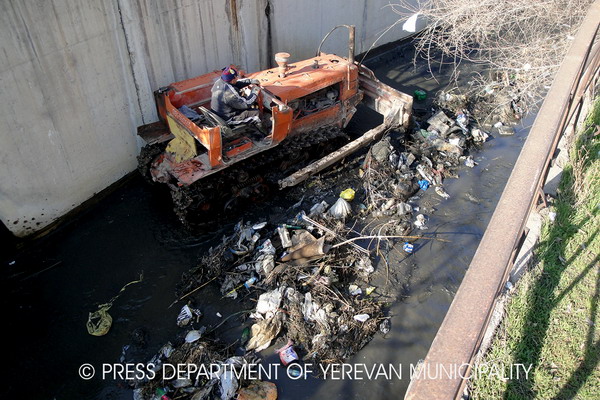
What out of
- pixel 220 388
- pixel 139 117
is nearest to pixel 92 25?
pixel 139 117

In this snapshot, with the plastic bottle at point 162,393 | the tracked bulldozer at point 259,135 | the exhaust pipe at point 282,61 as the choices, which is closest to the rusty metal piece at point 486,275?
the plastic bottle at point 162,393

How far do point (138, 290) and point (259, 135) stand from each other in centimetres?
291

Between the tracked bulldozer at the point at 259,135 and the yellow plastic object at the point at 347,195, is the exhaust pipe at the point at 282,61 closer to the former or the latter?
the tracked bulldozer at the point at 259,135

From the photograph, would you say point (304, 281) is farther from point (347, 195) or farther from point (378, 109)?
point (378, 109)

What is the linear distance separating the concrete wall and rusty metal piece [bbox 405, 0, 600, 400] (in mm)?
5802

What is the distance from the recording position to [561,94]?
3.17m

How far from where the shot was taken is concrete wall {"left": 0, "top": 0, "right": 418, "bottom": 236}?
559 centimetres

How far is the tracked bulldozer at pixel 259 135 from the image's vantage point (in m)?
6.34

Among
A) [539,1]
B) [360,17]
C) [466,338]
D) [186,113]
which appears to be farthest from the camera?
[360,17]

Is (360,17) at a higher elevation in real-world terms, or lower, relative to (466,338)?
lower

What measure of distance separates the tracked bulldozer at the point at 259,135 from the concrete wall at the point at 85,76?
23.2 inches

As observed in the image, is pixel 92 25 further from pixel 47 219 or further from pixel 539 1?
pixel 539 1

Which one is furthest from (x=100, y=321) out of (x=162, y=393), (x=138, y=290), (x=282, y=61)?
(x=282, y=61)

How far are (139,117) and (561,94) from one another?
20.2ft
